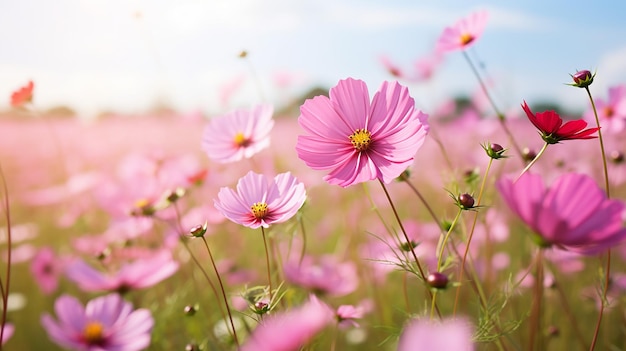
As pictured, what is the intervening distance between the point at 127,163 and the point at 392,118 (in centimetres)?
97

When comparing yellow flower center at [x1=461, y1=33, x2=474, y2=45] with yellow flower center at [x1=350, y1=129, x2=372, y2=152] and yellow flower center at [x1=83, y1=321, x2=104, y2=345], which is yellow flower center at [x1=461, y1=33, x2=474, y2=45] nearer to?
yellow flower center at [x1=350, y1=129, x2=372, y2=152]

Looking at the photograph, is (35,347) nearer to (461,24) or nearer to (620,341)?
(461,24)

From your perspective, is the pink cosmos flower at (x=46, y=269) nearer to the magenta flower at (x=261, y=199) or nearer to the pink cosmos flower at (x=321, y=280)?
the pink cosmos flower at (x=321, y=280)

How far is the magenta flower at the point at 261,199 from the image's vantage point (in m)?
0.54

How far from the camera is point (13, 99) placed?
2.50ft

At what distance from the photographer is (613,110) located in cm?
96

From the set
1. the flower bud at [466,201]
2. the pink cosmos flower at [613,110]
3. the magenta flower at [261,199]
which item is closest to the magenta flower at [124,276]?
the magenta flower at [261,199]

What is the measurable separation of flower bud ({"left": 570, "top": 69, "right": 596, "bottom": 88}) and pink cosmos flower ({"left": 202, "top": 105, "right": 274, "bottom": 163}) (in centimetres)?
40

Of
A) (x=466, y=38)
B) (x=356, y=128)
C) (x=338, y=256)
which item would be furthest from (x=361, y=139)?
(x=338, y=256)

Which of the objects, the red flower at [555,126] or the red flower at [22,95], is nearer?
the red flower at [555,126]

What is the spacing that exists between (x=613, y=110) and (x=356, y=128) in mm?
643

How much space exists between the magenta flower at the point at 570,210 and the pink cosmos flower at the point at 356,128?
0.15 m

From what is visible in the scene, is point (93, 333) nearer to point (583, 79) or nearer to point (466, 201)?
point (466, 201)

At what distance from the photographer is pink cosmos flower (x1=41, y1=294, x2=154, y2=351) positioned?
720 mm
